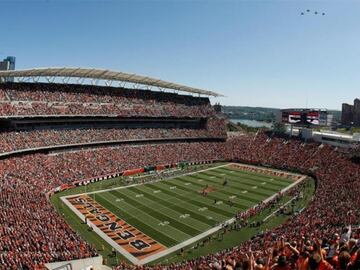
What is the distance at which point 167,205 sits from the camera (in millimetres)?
37906

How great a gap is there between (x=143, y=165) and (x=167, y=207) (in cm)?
1799

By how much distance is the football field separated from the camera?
1145 inches

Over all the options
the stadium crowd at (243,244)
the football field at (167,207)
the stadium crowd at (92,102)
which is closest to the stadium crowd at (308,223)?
the stadium crowd at (243,244)

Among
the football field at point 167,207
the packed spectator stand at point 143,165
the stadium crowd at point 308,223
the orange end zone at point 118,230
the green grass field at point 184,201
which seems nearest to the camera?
the stadium crowd at point 308,223

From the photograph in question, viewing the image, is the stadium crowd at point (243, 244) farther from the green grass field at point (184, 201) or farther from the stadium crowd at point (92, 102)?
the stadium crowd at point (92, 102)

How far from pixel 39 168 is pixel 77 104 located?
15878 millimetres

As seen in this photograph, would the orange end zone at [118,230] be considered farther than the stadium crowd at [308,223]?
Yes

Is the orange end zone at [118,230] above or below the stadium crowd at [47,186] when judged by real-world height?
below

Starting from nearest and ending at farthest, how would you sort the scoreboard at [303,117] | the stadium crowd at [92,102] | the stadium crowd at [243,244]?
the stadium crowd at [243,244]
the stadium crowd at [92,102]
the scoreboard at [303,117]

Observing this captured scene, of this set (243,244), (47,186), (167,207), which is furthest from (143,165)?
(243,244)

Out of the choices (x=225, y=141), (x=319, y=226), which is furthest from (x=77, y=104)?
(x=319, y=226)

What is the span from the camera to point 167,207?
1468 inches

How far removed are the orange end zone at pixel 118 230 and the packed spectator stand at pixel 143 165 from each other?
3975 mm

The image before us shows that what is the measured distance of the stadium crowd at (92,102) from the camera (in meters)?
48.8
